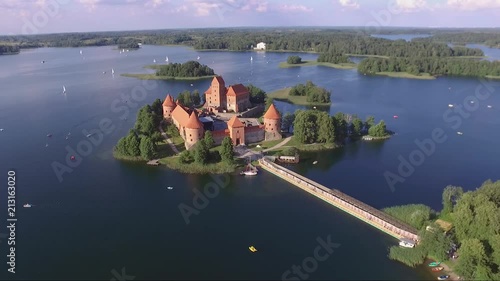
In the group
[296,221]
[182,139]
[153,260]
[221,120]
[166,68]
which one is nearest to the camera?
[153,260]

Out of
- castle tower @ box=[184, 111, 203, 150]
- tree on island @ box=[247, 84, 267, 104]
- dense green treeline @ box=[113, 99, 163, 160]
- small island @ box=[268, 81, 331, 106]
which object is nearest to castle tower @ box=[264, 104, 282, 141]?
castle tower @ box=[184, 111, 203, 150]

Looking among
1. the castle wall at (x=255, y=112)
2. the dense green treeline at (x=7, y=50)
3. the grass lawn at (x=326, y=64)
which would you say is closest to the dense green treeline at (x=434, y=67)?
the grass lawn at (x=326, y=64)

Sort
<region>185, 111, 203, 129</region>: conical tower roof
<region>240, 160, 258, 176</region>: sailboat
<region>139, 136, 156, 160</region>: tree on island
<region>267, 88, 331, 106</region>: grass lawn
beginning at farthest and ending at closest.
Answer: <region>267, 88, 331, 106</region>: grass lawn < <region>185, 111, 203, 129</region>: conical tower roof < <region>139, 136, 156, 160</region>: tree on island < <region>240, 160, 258, 176</region>: sailboat

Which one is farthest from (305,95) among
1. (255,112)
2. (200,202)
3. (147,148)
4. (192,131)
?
(200,202)

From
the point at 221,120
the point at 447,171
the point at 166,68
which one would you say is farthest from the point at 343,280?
the point at 166,68

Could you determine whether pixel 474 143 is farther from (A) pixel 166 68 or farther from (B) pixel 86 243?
(A) pixel 166 68

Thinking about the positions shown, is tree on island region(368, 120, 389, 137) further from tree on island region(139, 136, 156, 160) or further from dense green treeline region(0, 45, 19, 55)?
dense green treeline region(0, 45, 19, 55)

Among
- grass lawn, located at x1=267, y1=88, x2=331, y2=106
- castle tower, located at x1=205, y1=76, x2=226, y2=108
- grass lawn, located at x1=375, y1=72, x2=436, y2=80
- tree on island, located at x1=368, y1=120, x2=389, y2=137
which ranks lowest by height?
tree on island, located at x1=368, y1=120, x2=389, y2=137
